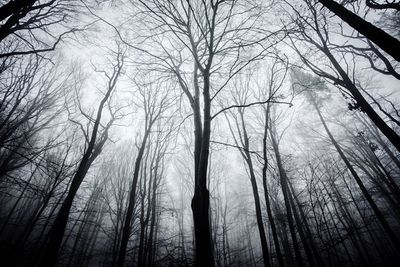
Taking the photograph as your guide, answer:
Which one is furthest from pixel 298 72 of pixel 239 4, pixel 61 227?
pixel 61 227

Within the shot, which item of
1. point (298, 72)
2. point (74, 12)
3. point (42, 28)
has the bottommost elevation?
point (42, 28)

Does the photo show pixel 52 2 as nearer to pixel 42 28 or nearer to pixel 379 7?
pixel 42 28

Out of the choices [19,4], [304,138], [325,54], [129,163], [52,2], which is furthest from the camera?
[304,138]

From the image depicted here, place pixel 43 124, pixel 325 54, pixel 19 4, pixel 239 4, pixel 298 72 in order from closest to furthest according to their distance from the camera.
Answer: pixel 19 4 → pixel 239 4 → pixel 325 54 → pixel 43 124 → pixel 298 72

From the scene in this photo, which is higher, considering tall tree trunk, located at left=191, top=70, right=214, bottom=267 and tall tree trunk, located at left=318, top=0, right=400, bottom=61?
tall tree trunk, located at left=318, top=0, right=400, bottom=61

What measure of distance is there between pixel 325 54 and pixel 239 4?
554 cm

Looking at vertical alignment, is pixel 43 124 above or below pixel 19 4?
above

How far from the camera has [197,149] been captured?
3.21 m

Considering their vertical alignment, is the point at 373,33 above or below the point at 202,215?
above

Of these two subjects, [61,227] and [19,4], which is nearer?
[19,4]

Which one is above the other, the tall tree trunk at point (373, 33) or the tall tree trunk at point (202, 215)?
the tall tree trunk at point (373, 33)

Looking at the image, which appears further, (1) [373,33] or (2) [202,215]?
(2) [202,215]

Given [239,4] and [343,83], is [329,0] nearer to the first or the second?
[239,4]

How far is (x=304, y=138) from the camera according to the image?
648 inches
